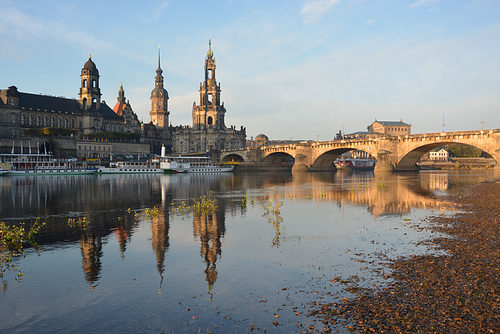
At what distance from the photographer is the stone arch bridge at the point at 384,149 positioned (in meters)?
69.9

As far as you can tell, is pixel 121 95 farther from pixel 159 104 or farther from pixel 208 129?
pixel 208 129

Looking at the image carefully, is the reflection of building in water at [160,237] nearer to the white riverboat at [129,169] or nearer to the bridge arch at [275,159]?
the white riverboat at [129,169]

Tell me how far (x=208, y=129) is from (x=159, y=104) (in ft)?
136

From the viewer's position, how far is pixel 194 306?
9469 mm

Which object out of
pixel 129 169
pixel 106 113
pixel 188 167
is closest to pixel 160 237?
pixel 129 169

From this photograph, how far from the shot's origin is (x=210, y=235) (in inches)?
707

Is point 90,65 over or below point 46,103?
over

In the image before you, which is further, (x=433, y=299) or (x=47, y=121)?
(x=47, y=121)

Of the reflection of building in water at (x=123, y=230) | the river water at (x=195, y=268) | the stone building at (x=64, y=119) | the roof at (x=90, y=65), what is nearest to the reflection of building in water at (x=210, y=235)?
the river water at (x=195, y=268)

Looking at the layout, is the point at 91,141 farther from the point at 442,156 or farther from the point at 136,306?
the point at 442,156

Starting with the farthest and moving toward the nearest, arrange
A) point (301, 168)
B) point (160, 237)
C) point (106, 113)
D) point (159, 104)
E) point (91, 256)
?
point (159, 104)
point (106, 113)
point (301, 168)
point (160, 237)
point (91, 256)

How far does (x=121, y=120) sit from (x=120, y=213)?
135m

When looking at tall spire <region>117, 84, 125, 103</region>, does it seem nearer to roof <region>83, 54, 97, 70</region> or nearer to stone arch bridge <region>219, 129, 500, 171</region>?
roof <region>83, 54, 97, 70</region>

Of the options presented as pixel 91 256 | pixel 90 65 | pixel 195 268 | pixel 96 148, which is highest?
pixel 90 65
